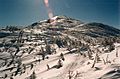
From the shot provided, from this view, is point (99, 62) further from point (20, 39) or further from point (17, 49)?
point (20, 39)

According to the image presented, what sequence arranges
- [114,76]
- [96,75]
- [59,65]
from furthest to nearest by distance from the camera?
[59,65], [96,75], [114,76]

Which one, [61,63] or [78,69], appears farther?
[61,63]

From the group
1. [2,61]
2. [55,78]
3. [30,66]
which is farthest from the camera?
[2,61]

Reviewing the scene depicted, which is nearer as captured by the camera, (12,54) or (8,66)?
(8,66)

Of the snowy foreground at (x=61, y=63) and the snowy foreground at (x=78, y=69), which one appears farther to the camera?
the snowy foreground at (x=61, y=63)

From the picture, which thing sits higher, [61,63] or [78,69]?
[61,63]

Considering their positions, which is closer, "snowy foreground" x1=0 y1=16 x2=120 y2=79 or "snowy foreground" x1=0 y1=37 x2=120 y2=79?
"snowy foreground" x1=0 y1=37 x2=120 y2=79

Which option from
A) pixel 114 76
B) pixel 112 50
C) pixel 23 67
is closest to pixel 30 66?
pixel 23 67

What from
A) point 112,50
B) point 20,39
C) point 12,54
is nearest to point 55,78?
point 112,50

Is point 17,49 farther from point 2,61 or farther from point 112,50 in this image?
point 112,50

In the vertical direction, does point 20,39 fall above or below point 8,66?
above
